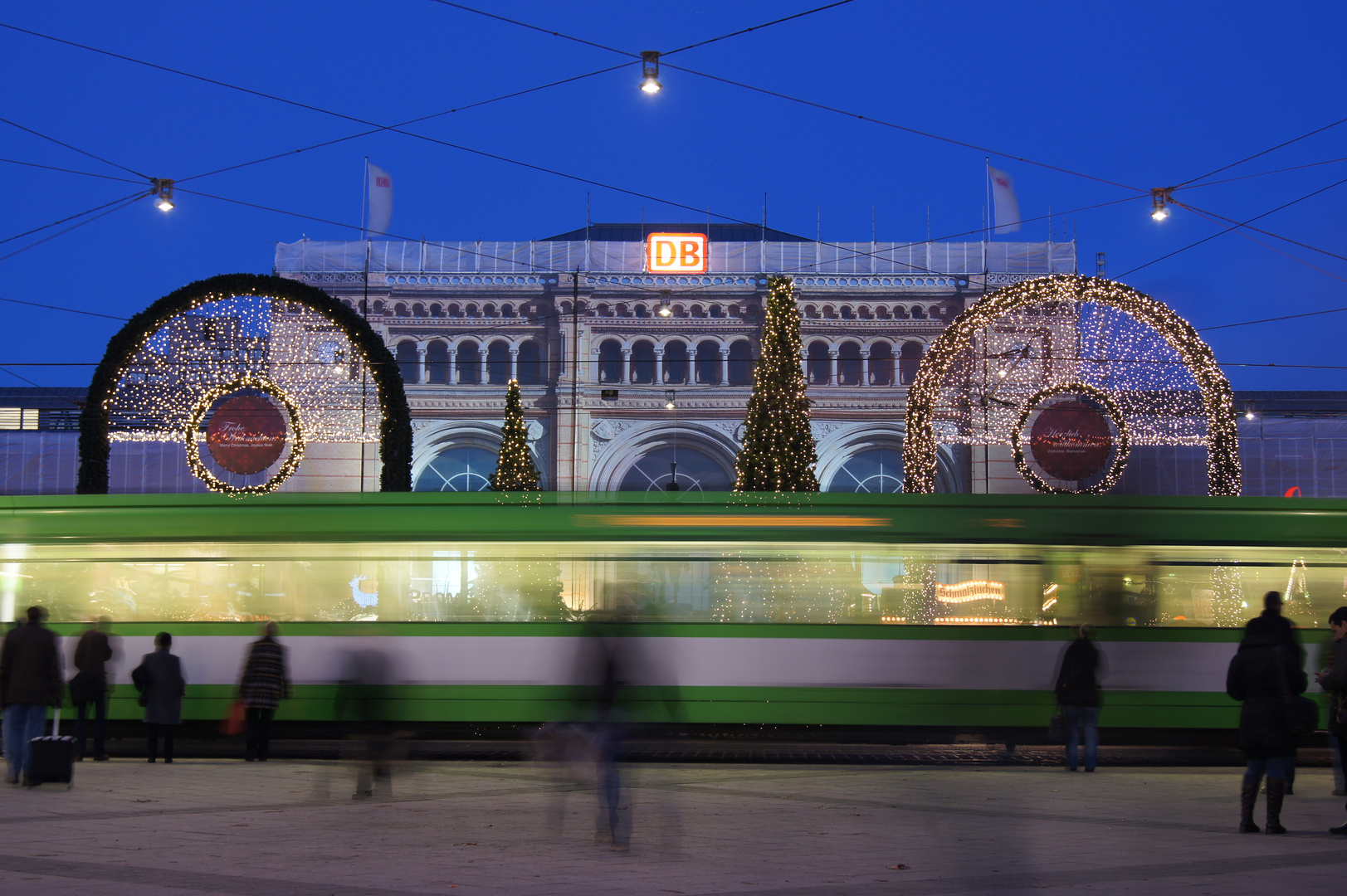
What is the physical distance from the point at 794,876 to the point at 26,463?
40.5 meters

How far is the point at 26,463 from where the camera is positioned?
133ft

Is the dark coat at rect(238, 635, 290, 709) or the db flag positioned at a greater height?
the db flag

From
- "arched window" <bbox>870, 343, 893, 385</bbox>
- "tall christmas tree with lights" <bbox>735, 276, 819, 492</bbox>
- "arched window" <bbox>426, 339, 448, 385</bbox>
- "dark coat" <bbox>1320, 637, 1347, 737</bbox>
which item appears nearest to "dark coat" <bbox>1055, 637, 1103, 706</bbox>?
"dark coat" <bbox>1320, 637, 1347, 737</bbox>

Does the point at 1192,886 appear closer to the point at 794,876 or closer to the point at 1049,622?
the point at 794,876

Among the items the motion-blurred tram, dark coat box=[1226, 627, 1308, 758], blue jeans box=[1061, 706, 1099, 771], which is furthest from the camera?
the motion-blurred tram

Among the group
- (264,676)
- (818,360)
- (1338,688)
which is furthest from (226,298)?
(818,360)

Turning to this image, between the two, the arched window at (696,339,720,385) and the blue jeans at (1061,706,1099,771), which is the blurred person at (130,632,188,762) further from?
the arched window at (696,339,720,385)

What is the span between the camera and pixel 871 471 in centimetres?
4156

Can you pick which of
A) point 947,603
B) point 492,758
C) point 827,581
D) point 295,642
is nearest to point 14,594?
point 295,642

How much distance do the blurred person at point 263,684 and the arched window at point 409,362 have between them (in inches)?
1172

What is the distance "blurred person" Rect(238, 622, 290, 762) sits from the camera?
12.4m

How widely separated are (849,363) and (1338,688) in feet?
111

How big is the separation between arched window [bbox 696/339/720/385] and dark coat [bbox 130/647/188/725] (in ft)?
99.3

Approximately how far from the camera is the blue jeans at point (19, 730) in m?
10.3
